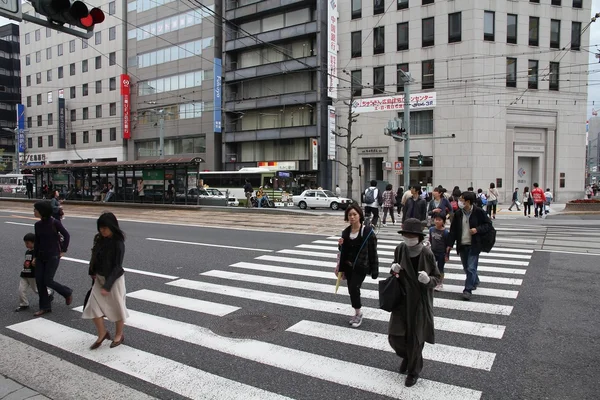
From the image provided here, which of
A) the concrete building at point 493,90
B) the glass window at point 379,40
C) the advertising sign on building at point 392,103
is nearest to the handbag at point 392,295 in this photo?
the concrete building at point 493,90

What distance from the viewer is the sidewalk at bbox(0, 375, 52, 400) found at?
3.61 m

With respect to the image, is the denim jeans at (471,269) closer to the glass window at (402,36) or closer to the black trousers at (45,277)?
the black trousers at (45,277)

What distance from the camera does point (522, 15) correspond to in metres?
33.6

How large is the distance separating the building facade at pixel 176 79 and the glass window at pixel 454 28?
919 inches

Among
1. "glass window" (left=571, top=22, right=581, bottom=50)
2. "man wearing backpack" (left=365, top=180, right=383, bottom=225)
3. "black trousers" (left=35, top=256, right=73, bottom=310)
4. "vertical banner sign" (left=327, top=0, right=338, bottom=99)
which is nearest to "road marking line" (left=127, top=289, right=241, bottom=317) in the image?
"black trousers" (left=35, top=256, right=73, bottom=310)

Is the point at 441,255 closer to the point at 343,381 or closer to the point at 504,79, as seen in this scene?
the point at 343,381

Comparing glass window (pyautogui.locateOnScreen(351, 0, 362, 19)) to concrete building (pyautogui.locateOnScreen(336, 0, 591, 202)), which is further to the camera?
glass window (pyautogui.locateOnScreen(351, 0, 362, 19))

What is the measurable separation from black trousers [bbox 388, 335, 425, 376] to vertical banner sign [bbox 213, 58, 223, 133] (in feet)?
141

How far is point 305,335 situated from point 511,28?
3674cm

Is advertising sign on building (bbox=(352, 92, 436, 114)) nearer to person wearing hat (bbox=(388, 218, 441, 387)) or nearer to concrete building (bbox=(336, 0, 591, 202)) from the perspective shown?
concrete building (bbox=(336, 0, 591, 202))

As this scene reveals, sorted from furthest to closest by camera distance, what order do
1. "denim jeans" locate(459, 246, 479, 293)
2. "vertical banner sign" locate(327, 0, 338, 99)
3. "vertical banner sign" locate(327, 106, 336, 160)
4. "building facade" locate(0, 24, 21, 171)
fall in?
"building facade" locate(0, 24, 21, 171), "vertical banner sign" locate(327, 106, 336, 160), "vertical banner sign" locate(327, 0, 338, 99), "denim jeans" locate(459, 246, 479, 293)

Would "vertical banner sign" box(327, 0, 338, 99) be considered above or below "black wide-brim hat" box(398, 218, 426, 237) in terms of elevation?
above

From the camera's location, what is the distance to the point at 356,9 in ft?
126

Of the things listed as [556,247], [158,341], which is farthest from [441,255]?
[556,247]
